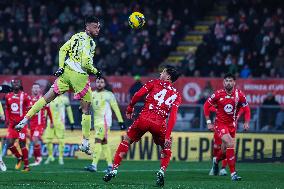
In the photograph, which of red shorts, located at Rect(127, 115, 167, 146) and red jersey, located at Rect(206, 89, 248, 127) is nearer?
red shorts, located at Rect(127, 115, 167, 146)

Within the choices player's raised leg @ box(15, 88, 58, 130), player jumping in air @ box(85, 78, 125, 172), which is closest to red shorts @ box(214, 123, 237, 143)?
player jumping in air @ box(85, 78, 125, 172)

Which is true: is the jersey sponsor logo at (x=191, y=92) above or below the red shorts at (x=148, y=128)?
above

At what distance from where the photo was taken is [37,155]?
26094mm

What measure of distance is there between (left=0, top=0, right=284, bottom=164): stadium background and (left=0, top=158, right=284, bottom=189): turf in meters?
1.23

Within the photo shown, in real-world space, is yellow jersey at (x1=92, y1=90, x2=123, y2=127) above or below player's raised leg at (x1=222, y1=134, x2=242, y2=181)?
above

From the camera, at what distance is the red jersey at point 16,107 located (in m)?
24.2

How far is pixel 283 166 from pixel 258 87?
462 centimetres

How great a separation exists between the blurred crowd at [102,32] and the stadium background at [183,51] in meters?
0.04

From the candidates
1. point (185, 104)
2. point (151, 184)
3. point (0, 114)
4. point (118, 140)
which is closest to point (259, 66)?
point (185, 104)

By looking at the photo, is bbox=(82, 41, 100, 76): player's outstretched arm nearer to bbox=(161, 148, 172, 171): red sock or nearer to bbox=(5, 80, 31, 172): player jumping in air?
bbox=(161, 148, 172, 171): red sock

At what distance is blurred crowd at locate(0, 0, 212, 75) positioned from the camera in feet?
117

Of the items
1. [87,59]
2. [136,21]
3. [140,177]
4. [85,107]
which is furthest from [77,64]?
[140,177]

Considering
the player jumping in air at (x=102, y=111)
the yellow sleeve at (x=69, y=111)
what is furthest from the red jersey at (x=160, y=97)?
the yellow sleeve at (x=69, y=111)

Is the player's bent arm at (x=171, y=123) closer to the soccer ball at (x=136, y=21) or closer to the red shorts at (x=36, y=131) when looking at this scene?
the soccer ball at (x=136, y=21)
